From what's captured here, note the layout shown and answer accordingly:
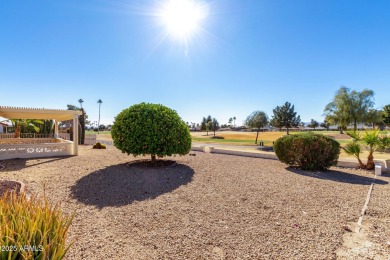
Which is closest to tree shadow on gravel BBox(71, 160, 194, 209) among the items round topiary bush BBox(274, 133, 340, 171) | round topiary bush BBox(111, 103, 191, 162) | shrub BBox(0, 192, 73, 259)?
round topiary bush BBox(111, 103, 191, 162)

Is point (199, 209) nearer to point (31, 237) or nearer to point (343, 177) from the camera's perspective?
point (31, 237)

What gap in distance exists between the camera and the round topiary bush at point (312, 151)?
30.2ft

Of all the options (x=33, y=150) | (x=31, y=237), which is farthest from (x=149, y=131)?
(x=33, y=150)

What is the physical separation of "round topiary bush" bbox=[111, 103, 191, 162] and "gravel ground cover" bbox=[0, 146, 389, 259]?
0.78m

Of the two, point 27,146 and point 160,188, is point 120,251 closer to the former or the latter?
point 160,188

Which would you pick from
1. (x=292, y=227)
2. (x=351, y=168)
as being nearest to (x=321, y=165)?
(x=351, y=168)

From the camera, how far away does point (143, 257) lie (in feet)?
10.6

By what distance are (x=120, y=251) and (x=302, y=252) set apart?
2802 millimetres

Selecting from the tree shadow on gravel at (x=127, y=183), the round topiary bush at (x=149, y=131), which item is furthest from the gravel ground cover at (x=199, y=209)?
the round topiary bush at (x=149, y=131)

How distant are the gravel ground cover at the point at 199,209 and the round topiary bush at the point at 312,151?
87 cm

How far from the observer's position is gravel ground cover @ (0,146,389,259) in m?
3.45

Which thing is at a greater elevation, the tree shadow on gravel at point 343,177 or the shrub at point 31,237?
the shrub at point 31,237

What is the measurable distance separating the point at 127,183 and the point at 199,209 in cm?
280

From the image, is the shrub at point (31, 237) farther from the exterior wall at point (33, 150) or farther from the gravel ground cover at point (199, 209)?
the exterior wall at point (33, 150)
